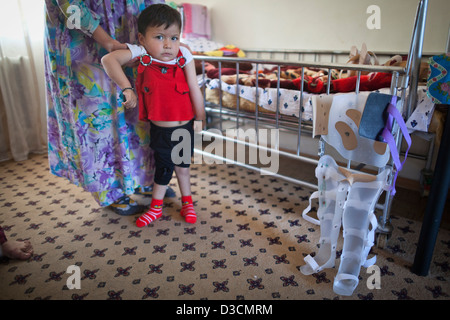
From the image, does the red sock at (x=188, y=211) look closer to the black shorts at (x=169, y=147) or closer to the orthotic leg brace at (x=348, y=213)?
the black shorts at (x=169, y=147)

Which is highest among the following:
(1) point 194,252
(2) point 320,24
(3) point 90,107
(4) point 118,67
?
(2) point 320,24

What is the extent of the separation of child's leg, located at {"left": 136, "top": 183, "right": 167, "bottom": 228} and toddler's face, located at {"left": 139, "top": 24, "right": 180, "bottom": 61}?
→ 646 mm

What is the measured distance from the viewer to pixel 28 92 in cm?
243

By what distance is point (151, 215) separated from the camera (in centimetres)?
158

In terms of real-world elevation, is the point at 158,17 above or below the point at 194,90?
above

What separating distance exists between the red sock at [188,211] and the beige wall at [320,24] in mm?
1544

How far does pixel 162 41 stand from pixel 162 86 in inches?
7.5

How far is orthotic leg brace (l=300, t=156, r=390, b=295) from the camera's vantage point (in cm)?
107

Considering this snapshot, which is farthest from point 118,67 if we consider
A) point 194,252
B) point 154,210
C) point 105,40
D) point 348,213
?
point 348,213

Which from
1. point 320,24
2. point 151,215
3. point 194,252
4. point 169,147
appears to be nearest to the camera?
point 194,252

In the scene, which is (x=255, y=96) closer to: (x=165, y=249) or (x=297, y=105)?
(x=297, y=105)

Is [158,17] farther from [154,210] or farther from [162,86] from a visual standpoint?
[154,210]

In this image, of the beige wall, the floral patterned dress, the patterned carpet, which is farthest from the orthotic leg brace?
the beige wall

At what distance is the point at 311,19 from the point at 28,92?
227 cm
